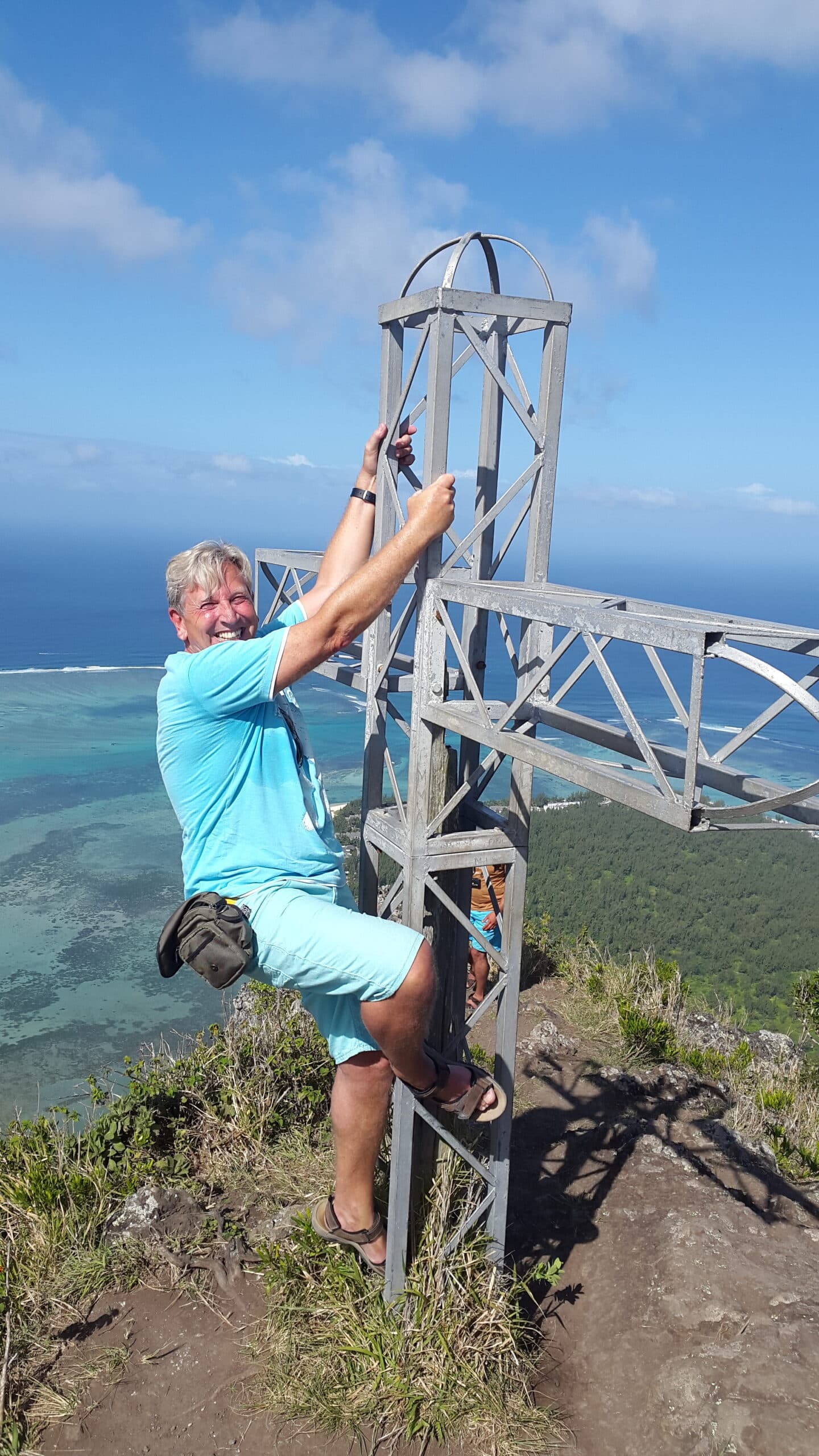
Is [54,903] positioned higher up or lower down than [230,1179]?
lower down

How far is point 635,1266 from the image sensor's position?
551cm

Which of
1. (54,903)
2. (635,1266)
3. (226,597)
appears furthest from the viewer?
(54,903)

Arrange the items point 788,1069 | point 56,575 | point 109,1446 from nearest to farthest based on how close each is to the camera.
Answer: point 109,1446 → point 788,1069 → point 56,575

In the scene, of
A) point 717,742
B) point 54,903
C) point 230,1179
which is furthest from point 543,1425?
point 717,742

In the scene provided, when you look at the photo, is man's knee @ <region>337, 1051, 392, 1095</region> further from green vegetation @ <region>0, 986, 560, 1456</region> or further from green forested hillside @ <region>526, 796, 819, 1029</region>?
green forested hillside @ <region>526, 796, 819, 1029</region>

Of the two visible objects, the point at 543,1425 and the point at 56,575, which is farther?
the point at 56,575

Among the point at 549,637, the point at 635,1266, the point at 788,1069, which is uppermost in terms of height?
the point at 549,637

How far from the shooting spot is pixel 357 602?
321cm

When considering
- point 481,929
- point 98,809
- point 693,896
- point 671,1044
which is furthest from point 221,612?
point 98,809

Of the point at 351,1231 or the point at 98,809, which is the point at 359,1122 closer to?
the point at 351,1231

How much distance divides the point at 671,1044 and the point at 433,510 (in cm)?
685

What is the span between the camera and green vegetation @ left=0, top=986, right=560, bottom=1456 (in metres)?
4.19

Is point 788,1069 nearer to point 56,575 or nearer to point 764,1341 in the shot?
point 764,1341

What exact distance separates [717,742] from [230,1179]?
52805 millimetres
